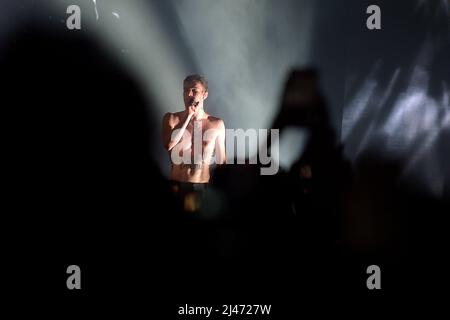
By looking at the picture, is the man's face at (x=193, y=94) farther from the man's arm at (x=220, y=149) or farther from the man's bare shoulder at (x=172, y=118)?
the man's arm at (x=220, y=149)

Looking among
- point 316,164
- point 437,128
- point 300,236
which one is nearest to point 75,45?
point 316,164

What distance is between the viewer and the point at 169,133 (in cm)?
231

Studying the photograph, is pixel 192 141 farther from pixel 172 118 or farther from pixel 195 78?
pixel 195 78

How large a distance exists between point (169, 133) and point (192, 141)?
14 cm

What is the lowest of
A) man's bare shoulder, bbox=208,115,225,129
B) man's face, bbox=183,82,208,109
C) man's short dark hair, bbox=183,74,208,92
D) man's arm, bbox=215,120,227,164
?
man's arm, bbox=215,120,227,164

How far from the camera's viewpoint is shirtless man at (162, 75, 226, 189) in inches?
91.0

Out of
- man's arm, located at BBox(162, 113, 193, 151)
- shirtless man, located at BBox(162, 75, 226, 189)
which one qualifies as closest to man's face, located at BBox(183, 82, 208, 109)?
shirtless man, located at BBox(162, 75, 226, 189)

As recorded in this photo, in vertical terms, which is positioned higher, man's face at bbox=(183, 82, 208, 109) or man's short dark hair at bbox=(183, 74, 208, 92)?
man's short dark hair at bbox=(183, 74, 208, 92)

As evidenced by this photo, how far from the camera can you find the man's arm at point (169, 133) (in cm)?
231

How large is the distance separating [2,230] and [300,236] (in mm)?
1736

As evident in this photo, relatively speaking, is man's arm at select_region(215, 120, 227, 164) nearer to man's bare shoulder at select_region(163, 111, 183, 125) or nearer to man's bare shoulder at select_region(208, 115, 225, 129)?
man's bare shoulder at select_region(208, 115, 225, 129)

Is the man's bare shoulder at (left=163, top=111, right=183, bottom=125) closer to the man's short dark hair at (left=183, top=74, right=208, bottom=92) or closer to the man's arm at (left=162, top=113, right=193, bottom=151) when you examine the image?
the man's arm at (left=162, top=113, right=193, bottom=151)

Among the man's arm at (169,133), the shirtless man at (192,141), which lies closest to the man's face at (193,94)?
the shirtless man at (192,141)

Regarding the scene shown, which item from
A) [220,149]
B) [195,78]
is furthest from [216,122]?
[195,78]
